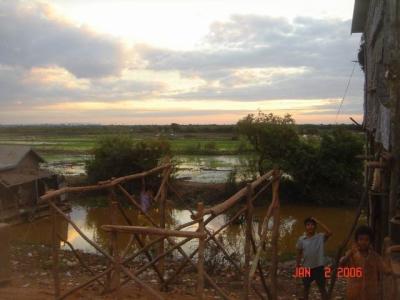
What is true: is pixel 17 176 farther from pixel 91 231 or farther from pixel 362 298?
pixel 362 298

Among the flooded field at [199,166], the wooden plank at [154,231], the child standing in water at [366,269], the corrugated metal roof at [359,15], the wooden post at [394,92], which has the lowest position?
the flooded field at [199,166]

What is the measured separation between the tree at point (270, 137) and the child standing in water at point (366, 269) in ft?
56.7

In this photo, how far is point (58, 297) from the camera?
5.95m

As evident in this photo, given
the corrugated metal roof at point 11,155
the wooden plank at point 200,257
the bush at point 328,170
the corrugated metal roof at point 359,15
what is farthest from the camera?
the bush at point 328,170

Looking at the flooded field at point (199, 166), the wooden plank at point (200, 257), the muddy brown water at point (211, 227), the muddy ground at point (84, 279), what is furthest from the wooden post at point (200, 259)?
the flooded field at point (199, 166)

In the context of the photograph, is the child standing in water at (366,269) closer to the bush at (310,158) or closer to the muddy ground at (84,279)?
the muddy ground at (84,279)

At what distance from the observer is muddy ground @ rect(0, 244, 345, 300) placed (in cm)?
676

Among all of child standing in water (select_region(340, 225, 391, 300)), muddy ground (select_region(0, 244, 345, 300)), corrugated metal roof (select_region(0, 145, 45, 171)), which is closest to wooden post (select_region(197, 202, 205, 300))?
child standing in water (select_region(340, 225, 391, 300))

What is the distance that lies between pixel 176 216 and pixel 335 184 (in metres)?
7.81

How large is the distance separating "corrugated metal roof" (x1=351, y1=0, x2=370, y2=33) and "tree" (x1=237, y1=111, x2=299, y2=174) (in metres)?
8.24

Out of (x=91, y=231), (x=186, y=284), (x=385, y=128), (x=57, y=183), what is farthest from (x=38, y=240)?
(x=385, y=128)

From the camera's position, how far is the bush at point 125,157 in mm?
23234

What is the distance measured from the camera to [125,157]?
23281mm

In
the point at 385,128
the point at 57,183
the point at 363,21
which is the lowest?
the point at 57,183
